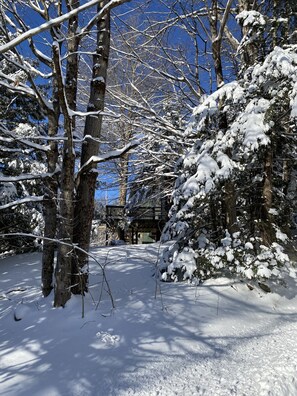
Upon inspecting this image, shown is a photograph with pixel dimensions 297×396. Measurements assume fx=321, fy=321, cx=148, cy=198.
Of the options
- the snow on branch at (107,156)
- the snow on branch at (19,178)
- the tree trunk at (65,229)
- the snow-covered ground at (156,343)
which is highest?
the snow on branch at (107,156)

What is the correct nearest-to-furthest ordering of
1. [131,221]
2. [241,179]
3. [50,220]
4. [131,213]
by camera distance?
[50,220], [241,179], [131,213], [131,221]

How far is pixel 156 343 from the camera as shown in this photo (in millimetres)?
2895

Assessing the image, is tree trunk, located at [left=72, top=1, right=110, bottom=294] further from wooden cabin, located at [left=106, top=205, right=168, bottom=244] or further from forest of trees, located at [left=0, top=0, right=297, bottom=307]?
wooden cabin, located at [left=106, top=205, right=168, bottom=244]

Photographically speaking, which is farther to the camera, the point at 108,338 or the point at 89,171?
the point at 89,171

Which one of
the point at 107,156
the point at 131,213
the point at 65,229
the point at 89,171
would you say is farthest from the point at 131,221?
the point at 107,156

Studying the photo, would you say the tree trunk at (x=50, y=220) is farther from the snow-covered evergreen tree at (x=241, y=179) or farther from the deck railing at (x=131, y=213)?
the deck railing at (x=131, y=213)

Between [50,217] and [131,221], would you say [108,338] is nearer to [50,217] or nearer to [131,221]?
[50,217]

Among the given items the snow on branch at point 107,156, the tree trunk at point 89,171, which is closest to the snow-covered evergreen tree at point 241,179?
the snow on branch at point 107,156

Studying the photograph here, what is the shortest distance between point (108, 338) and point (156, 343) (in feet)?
1.47

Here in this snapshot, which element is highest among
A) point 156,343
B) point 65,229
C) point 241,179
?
point 241,179

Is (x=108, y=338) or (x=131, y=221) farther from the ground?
(x=131, y=221)

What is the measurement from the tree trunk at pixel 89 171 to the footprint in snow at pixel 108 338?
1.17 metres

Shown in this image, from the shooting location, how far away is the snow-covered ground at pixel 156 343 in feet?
7.41

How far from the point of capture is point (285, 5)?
6262mm
